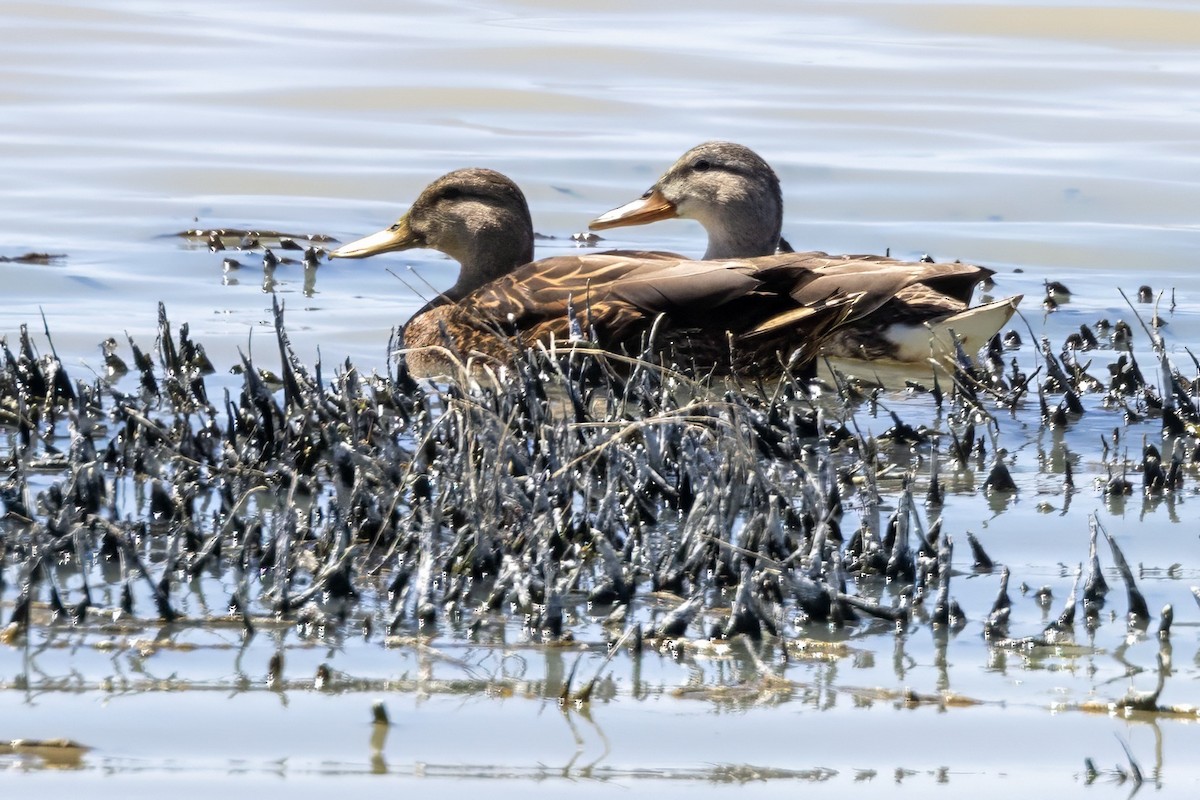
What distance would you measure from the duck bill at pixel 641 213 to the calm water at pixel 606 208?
3.11 feet

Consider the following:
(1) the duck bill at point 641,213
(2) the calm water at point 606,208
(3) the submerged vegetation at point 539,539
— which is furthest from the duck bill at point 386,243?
(3) the submerged vegetation at point 539,539

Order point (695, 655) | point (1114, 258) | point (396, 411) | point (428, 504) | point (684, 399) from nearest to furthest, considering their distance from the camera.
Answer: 1. point (695, 655)
2. point (428, 504)
3. point (396, 411)
4. point (684, 399)
5. point (1114, 258)

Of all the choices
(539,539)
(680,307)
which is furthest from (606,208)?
(539,539)

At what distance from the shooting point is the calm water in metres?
3.48

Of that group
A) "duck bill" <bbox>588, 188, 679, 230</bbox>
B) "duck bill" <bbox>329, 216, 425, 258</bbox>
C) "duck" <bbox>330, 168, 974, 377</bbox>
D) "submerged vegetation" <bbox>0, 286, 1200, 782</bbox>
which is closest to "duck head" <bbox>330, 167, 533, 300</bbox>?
"duck bill" <bbox>329, 216, 425, 258</bbox>

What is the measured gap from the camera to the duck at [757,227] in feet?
25.0

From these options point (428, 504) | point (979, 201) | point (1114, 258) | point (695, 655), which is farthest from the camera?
point (979, 201)

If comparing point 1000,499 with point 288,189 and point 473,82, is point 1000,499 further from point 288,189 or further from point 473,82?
point 473,82

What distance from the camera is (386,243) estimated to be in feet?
29.3

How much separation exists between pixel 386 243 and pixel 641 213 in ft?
4.03

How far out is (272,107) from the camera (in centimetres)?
1448

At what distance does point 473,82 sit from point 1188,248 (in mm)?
6508

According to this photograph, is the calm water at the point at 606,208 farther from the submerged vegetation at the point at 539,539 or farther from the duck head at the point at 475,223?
the duck head at the point at 475,223

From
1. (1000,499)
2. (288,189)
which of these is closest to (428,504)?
(1000,499)
